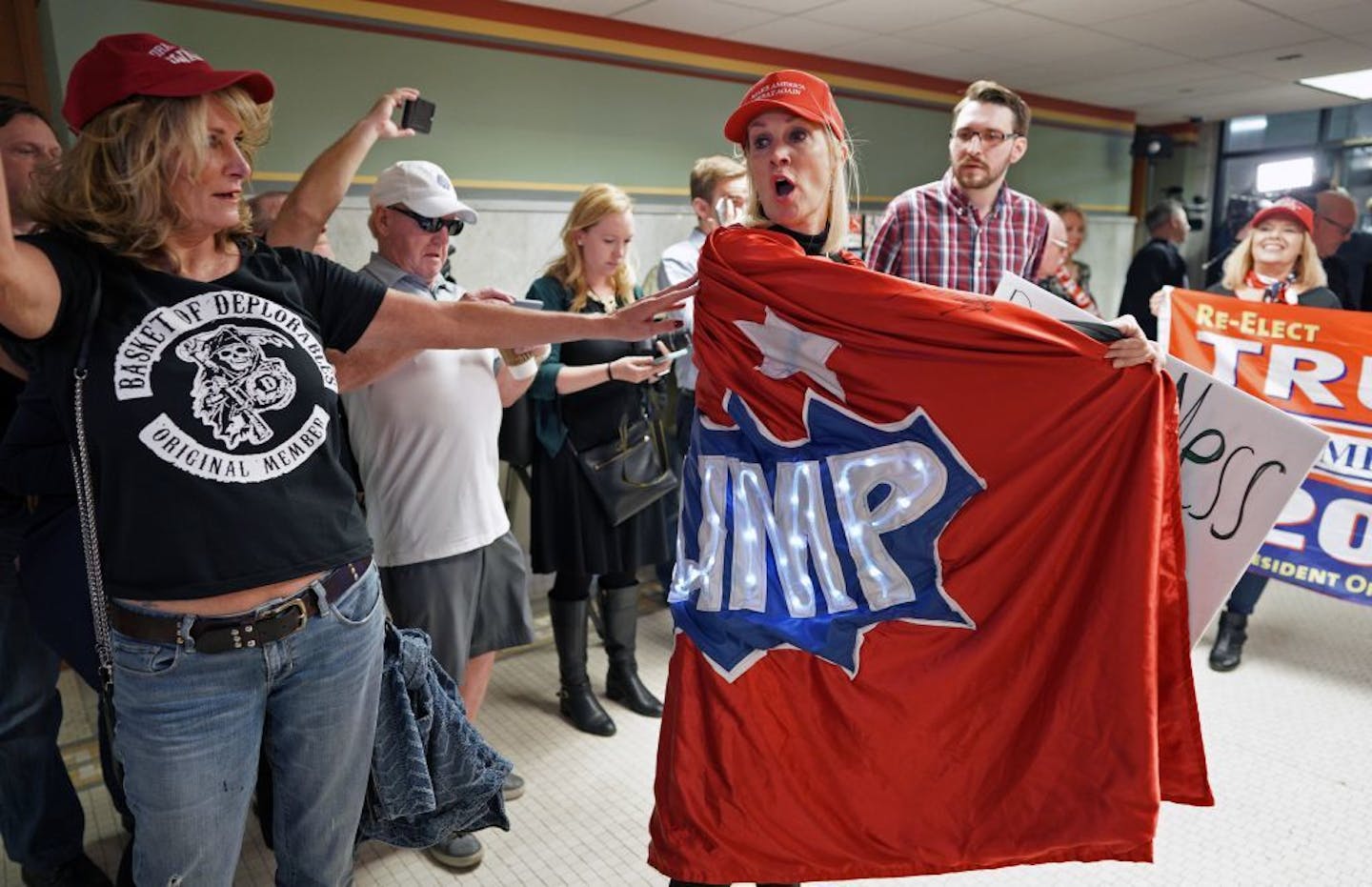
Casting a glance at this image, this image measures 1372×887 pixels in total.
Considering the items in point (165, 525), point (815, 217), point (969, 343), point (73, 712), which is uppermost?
point (815, 217)

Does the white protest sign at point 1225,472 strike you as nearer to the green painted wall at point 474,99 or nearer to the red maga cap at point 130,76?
the red maga cap at point 130,76

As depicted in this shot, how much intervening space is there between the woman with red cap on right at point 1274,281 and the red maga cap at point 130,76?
3005 millimetres

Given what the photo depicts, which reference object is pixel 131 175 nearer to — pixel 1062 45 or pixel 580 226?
pixel 580 226

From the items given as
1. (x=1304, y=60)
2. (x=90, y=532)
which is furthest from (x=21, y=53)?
(x=1304, y=60)

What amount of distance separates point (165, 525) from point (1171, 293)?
318 centimetres

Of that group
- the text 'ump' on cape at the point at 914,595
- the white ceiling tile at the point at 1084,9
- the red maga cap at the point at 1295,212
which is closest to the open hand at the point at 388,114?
the text 'ump' on cape at the point at 914,595

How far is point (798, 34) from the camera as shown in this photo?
4922 mm

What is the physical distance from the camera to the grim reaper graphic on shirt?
1121 millimetres

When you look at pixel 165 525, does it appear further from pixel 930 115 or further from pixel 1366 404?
pixel 930 115

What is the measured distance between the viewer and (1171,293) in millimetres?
3186

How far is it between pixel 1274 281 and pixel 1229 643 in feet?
4.15

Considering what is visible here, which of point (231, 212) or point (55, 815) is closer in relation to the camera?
point (231, 212)

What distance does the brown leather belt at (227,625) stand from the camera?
1.14 meters

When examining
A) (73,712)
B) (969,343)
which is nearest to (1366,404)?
(969,343)
